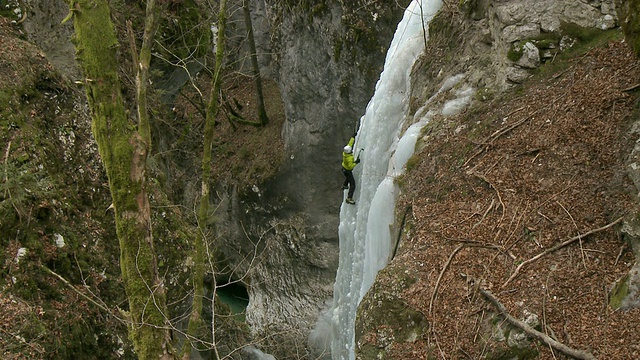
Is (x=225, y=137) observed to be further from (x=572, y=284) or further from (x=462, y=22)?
(x=572, y=284)

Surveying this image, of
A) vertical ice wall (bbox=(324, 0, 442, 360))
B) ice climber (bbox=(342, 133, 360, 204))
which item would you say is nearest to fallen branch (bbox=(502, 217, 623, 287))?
vertical ice wall (bbox=(324, 0, 442, 360))

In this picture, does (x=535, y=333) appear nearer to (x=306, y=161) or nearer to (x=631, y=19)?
(x=631, y=19)

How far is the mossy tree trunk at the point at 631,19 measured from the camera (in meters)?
5.06

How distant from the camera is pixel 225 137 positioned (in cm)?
2011

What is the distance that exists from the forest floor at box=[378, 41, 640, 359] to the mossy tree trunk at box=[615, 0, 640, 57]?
76cm

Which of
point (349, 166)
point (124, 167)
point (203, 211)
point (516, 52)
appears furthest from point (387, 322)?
point (349, 166)

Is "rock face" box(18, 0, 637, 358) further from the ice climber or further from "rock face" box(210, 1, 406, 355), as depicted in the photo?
the ice climber

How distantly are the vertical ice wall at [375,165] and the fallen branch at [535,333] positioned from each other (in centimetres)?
291

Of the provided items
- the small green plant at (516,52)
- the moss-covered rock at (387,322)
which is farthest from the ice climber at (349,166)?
the moss-covered rock at (387,322)

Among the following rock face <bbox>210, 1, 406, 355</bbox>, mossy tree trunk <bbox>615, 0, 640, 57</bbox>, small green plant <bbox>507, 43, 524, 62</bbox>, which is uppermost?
mossy tree trunk <bbox>615, 0, 640, 57</bbox>

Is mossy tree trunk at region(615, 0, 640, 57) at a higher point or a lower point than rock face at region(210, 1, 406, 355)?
higher

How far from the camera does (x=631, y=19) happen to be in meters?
5.13

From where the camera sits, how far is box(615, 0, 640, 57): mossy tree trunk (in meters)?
5.06

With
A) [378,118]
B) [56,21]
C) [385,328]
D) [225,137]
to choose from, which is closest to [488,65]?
[378,118]
